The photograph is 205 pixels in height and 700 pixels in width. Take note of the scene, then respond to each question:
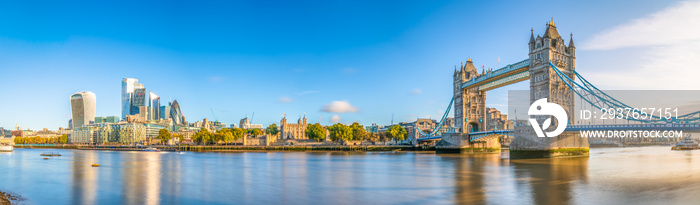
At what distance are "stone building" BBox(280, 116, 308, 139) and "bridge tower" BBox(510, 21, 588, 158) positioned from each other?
7622 centimetres

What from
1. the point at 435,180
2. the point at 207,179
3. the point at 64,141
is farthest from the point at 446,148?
the point at 64,141

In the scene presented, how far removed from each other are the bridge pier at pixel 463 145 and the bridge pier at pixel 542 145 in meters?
14.5

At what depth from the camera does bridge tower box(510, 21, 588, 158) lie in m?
40.9

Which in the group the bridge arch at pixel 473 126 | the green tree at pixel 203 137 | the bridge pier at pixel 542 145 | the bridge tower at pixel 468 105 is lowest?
the green tree at pixel 203 137

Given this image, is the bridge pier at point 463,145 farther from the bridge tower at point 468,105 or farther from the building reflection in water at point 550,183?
the building reflection in water at point 550,183

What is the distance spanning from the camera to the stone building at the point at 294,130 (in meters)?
112

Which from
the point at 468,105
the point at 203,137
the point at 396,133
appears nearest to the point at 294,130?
the point at 203,137

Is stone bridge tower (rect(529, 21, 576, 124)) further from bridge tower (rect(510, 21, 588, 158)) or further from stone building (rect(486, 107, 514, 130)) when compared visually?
stone building (rect(486, 107, 514, 130))

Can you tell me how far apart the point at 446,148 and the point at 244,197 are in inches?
1728

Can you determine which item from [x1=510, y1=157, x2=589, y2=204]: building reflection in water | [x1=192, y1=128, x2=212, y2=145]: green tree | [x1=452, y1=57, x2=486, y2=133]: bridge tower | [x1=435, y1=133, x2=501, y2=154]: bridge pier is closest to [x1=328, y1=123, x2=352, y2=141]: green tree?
[x1=452, y1=57, x2=486, y2=133]: bridge tower

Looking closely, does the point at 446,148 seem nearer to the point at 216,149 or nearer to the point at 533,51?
the point at 533,51

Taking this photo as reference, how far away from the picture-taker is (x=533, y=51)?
1828 inches

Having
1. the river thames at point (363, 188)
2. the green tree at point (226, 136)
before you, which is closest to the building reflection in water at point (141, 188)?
the river thames at point (363, 188)

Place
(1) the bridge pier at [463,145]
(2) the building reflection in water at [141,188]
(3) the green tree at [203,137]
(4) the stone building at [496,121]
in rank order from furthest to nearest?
(4) the stone building at [496,121], (3) the green tree at [203,137], (1) the bridge pier at [463,145], (2) the building reflection in water at [141,188]
